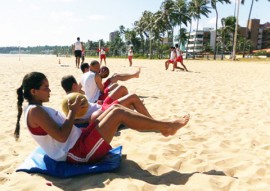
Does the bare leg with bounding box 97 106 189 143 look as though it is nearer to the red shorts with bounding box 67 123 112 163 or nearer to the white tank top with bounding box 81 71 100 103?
the red shorts with bounding box 67 123 112 163

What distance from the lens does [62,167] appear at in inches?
135

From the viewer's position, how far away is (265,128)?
5.55 meters

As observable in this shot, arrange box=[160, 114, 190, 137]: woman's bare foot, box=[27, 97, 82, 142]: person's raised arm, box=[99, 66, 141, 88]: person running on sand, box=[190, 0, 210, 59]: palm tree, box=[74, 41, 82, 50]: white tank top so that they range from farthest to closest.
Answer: box=[190, 0, 210, 59]: palm tree < box=[74, 41, 82, 50]: white tank top < box=[99, 66, 141, 88]: person running on sand < box=[160, 114, 190, 137]: woman's bare foot < box=[27, 97, 82, 142]: person's raised arm

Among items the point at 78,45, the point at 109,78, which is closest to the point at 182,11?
the point at 78,45

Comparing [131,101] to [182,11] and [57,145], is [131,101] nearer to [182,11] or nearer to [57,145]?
[57,145]

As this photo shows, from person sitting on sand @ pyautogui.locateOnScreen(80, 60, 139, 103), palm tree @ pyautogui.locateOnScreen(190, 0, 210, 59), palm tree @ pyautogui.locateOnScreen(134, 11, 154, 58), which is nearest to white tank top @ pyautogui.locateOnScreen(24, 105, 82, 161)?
person sitting on sand @ pyautogui.locateOnScreen(80, 60, 139, 103)

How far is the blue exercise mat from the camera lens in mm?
3373

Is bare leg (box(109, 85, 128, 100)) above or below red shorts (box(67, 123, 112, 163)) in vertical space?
above

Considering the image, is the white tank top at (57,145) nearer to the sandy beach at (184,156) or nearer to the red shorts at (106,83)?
the sandy beach at (184,156)

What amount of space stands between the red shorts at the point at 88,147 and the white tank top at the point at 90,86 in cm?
250

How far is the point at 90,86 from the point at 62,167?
2.60 metres

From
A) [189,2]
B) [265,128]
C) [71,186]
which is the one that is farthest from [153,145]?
[189,2]

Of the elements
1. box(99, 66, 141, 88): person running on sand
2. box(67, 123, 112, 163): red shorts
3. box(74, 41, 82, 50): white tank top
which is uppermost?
box(74, 41, 82, 50): white tank top

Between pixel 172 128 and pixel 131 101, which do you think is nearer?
pixel 172 128
